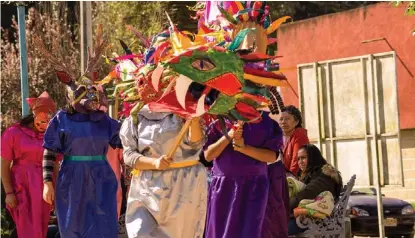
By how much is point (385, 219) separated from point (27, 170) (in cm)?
741

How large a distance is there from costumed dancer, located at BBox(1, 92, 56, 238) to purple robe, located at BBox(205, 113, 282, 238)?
311 cm

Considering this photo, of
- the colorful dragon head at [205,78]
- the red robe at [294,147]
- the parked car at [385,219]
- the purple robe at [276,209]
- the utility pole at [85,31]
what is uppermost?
the utility pole at [85,31]

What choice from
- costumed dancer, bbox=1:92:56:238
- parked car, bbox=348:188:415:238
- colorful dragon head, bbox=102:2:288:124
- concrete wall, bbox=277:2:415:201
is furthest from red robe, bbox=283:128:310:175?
concrete wall, bbox=277:2:415:201

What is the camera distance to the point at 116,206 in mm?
10555

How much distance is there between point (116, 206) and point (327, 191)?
224cm

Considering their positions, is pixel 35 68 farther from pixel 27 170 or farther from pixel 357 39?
pixel 27 170

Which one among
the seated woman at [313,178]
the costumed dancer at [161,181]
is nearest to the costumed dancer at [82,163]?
the costumed dancer at [161,181]

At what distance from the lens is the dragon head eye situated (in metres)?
7.92

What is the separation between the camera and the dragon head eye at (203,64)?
26.0 feet

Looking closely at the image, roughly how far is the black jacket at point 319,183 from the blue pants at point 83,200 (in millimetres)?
2090

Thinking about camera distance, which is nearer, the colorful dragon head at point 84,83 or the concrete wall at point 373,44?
the colorful dragon head at point 84,83

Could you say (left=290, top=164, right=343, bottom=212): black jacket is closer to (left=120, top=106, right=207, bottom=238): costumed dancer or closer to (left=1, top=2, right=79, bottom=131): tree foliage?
(left=120, top=106, right=207, bottom=238): costumed dancer

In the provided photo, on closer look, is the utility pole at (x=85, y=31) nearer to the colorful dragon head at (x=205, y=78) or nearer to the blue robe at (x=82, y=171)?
the blue robe at (x=82, y=171)

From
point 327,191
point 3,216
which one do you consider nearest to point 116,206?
point 327,191
